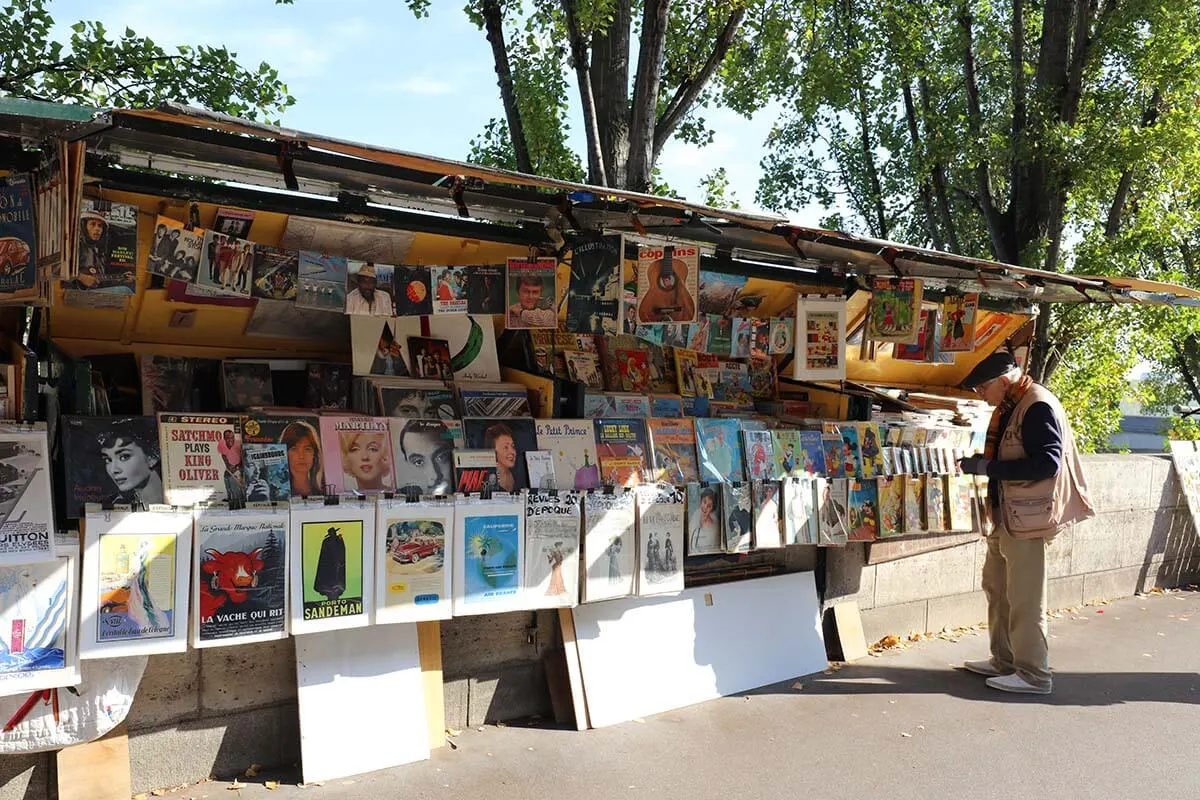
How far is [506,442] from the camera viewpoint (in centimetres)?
430

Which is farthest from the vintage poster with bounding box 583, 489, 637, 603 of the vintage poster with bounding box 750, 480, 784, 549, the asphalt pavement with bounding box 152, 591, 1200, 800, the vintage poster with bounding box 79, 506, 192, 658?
the vintage poster with bounding box 79, 506, 192, 658

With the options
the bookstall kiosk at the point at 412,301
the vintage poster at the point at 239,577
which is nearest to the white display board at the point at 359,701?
the bookstall kiosk at the point at 412,301

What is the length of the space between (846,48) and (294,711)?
11872 millimetres

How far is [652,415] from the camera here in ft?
16.6

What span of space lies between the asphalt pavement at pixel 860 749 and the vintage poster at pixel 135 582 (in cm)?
65

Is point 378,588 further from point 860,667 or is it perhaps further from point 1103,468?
point 1103,468

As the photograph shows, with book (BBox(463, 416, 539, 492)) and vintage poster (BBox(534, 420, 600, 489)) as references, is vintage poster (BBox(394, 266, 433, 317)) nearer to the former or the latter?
book (BBox(463, 416, 539, 492))

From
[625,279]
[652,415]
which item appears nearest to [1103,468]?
[652,415]

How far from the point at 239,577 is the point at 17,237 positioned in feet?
4.37

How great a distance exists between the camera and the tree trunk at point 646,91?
791 cm

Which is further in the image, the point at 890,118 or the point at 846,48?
the point at 890,118

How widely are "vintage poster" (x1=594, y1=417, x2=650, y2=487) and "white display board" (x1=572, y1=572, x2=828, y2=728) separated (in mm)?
609

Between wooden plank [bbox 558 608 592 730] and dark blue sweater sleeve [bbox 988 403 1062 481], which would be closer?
wooden plank [bbox 558 608 592 730]

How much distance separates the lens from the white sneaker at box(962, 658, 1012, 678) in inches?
223
